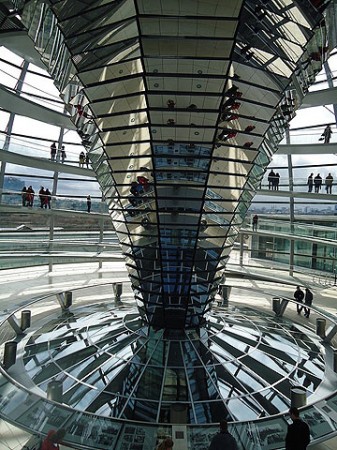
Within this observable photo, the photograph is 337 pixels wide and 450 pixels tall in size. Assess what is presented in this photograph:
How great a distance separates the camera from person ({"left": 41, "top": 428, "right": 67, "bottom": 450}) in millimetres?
6398

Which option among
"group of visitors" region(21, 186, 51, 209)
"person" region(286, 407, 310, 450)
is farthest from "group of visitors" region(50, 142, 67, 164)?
"person" region(286, 407, 310, 450)

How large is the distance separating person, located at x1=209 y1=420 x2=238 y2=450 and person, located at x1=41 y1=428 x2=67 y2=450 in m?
2.50

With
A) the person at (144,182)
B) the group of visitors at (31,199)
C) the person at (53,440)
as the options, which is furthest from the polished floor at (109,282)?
the person at (53,440)

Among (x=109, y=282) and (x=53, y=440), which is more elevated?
(x=53, y=440)

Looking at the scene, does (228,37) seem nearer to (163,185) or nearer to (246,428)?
(163,185)

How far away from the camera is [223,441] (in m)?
6.18

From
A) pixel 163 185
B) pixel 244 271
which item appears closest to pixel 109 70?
pixel 163 185

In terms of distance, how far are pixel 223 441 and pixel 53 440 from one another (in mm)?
2772

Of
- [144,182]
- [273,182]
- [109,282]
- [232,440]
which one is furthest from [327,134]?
[232,440]

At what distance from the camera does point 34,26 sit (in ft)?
31.3

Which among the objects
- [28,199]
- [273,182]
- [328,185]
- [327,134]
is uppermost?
[327,134]

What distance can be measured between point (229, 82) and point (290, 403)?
295 inches

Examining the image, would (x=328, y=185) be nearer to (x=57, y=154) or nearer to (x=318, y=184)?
(x=318, y=184)

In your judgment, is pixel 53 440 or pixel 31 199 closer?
pixel 53 440
